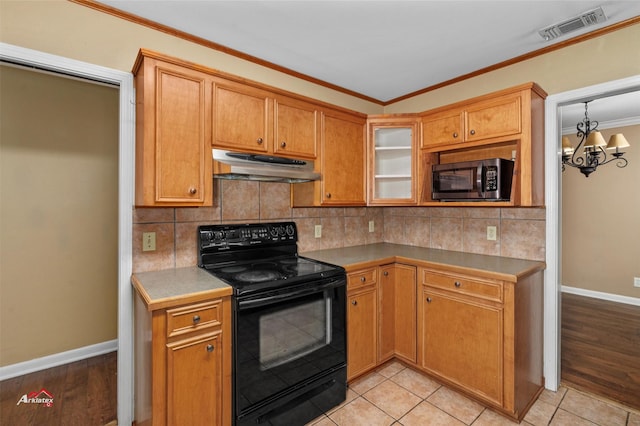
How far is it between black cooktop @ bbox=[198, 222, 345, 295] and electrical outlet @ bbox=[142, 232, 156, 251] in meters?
0.28

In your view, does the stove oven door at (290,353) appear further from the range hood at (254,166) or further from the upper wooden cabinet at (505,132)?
the upper wooden cabinet at (505,132)

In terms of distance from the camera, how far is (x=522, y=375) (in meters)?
2.02

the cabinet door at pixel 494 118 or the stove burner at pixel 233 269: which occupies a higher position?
the cabinet door at pixel 494 118

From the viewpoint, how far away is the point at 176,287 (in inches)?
65.5

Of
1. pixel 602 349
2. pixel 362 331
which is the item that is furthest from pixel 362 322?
pixel 602 349

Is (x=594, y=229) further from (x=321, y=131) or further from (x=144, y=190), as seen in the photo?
(x=144, y=190)

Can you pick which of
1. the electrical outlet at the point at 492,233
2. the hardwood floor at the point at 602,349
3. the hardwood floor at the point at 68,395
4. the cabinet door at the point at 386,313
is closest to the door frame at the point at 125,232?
the hardwood floor at the point at 68,395

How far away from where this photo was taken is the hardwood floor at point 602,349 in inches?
90.4

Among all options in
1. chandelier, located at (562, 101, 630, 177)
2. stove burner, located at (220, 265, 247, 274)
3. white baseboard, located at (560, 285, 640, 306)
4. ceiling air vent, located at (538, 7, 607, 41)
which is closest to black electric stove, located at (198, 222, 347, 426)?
stove burner, located at (220, 265, 247, 274)

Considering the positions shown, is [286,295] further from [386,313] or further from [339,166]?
[339,166]

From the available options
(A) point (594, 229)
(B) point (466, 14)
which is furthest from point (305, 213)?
(A) point (594, 229)

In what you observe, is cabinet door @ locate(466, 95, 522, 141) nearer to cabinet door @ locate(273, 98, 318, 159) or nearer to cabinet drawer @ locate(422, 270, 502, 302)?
cabinet drawer @ locate(422, 270, 502, 302)

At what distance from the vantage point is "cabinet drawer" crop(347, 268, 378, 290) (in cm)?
228

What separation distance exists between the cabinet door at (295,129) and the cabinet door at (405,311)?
1232 millimetres
